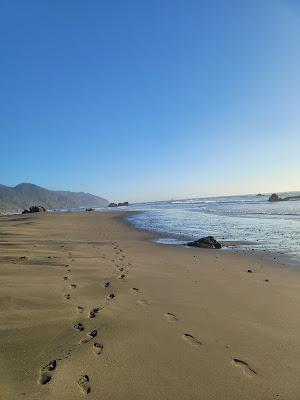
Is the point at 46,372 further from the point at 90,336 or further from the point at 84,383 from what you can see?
the point at 90,336

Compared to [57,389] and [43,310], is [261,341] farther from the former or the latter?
[43,310]

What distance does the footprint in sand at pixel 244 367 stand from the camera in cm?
360

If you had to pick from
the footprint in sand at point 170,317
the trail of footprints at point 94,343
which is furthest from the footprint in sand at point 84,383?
the footprint in sand at point 170,317

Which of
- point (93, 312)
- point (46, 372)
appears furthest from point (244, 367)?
point (93, 312)

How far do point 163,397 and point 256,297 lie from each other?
370 cm

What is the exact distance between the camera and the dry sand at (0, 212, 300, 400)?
332cm

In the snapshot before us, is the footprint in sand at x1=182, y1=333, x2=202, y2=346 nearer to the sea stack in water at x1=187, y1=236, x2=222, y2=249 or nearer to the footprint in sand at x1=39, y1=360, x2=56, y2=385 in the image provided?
the footprint in sand at x1=39, y1=360, x2=56, y2=385

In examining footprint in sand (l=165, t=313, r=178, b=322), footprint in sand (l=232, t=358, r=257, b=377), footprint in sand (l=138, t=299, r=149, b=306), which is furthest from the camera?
footprint in sand (l=138, t=299, r=149, b=306)

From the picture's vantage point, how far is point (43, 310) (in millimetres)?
5160

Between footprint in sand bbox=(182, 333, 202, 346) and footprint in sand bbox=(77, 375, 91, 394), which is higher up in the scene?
footprint in sand bbox=(77, 375, 91, 394)

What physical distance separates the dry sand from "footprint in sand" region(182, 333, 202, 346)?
1 cm

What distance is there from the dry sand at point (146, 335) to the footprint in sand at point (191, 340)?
0.01m

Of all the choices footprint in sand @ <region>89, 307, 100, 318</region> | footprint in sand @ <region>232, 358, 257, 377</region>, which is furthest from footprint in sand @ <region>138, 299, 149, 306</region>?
footprint in sand @ <region>232, 358, 257, 377</region>

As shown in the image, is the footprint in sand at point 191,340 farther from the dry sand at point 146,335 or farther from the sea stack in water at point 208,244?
the sea stack in water at point 208,244
